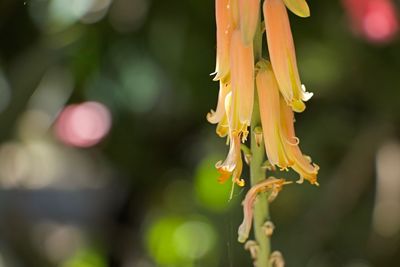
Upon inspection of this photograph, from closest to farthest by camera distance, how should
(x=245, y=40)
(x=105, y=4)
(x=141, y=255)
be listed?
1. (x=245, y=40)
2. (x=105, y=4)
3. (x=141, y=255)

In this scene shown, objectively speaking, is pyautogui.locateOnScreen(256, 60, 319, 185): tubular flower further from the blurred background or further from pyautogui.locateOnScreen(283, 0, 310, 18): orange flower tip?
the blurred background

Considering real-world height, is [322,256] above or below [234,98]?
below

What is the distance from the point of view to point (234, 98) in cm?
Result: 78

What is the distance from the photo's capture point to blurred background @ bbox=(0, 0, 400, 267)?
1.95m

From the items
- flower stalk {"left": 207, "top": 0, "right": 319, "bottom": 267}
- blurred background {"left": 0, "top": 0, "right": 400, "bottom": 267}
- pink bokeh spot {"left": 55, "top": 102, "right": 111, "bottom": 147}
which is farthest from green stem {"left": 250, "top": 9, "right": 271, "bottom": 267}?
pink bokeh spot {"left": 55, "top": 102, "right": 111, "bottom": 147}

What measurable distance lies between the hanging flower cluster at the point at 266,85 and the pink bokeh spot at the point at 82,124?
1.21 meters

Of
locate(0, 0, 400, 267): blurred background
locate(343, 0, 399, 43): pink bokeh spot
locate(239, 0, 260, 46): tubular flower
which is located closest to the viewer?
locate(239, 0, 260, 46): tubular flower

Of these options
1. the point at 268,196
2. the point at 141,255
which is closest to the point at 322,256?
the point at 141,255

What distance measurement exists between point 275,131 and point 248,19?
0.11 meters

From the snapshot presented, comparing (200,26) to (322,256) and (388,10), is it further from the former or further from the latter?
(322,256)

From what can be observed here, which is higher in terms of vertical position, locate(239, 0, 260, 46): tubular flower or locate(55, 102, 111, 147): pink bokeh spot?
locate(239, 0, 260, 46): tubular flower

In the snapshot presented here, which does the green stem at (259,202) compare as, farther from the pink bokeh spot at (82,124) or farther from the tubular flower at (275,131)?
the pink bokeh spot at (82,124)

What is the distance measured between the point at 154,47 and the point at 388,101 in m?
0.56

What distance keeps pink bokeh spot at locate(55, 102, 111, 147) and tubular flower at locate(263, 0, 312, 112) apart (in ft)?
3.99
